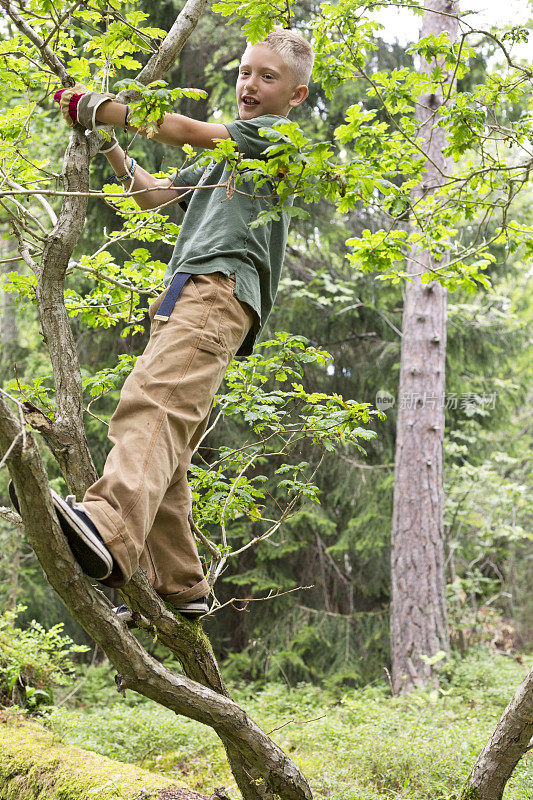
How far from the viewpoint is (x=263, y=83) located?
2295 millimetres

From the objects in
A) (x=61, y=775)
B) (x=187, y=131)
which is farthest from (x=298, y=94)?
(x=61, y=775)

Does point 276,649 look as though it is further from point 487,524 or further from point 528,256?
point 528,256

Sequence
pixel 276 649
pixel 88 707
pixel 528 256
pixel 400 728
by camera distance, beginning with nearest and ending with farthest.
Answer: pixel 528 256
pixel 400 728
pixel 88 707
pixel 276 649

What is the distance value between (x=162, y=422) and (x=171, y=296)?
15.2 inches

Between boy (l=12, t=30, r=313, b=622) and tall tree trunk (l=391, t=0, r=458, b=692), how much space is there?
4420 mm

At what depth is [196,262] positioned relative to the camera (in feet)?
6.75

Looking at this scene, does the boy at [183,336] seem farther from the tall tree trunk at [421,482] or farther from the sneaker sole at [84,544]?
the tall tree trunk at [421,482]

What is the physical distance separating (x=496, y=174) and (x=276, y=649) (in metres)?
5.30

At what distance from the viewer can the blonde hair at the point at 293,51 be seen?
2.30 m

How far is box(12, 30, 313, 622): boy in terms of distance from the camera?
5.66 feet

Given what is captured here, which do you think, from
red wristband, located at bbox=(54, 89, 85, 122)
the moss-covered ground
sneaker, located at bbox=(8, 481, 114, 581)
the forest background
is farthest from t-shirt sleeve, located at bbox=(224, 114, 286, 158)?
the forest background

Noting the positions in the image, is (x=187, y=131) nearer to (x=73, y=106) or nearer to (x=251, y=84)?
(x=73, y=106)

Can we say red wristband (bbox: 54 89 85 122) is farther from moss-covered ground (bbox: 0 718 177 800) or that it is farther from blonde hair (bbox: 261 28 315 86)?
moss-covered ground (bbox: 0 718 177 800)

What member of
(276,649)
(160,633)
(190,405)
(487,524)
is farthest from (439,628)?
(190,405)
